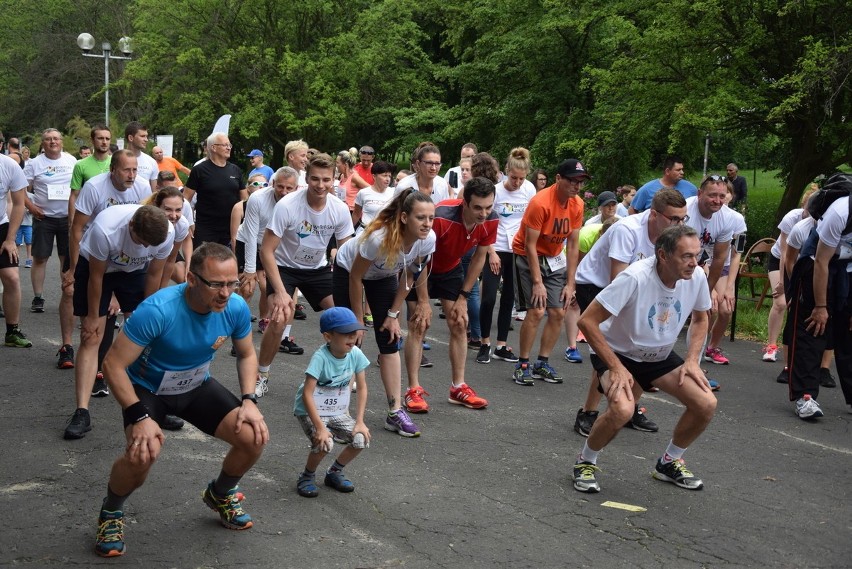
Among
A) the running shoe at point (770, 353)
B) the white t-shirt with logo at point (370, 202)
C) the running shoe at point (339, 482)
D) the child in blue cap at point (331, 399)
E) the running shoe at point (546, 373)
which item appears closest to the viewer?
the child in blue cap at point (331, 399)

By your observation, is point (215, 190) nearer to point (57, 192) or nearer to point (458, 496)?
point (57, 192)

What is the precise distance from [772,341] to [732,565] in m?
6.24

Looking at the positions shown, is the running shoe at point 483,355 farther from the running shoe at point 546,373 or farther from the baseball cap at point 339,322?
the baseball cap at point 339,322

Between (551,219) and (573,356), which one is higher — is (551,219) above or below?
above

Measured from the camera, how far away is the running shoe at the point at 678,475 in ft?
19.6

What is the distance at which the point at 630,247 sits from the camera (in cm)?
705

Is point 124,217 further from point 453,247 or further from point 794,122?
point 794,122

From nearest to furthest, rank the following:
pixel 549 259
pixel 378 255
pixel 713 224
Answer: pixel 378 255, pixel 713 224, pixel 549 259

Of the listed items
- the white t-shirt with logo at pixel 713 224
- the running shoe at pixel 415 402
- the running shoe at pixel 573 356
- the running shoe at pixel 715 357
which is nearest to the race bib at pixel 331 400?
the running shoe at pixel 415 402

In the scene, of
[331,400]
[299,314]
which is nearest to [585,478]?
[331,400]

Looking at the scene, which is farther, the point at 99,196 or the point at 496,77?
the point at 496,77

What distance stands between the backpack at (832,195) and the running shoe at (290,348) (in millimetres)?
4943

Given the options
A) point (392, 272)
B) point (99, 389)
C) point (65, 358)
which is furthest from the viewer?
point (65, 358)

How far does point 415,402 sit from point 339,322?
7.10 ft
